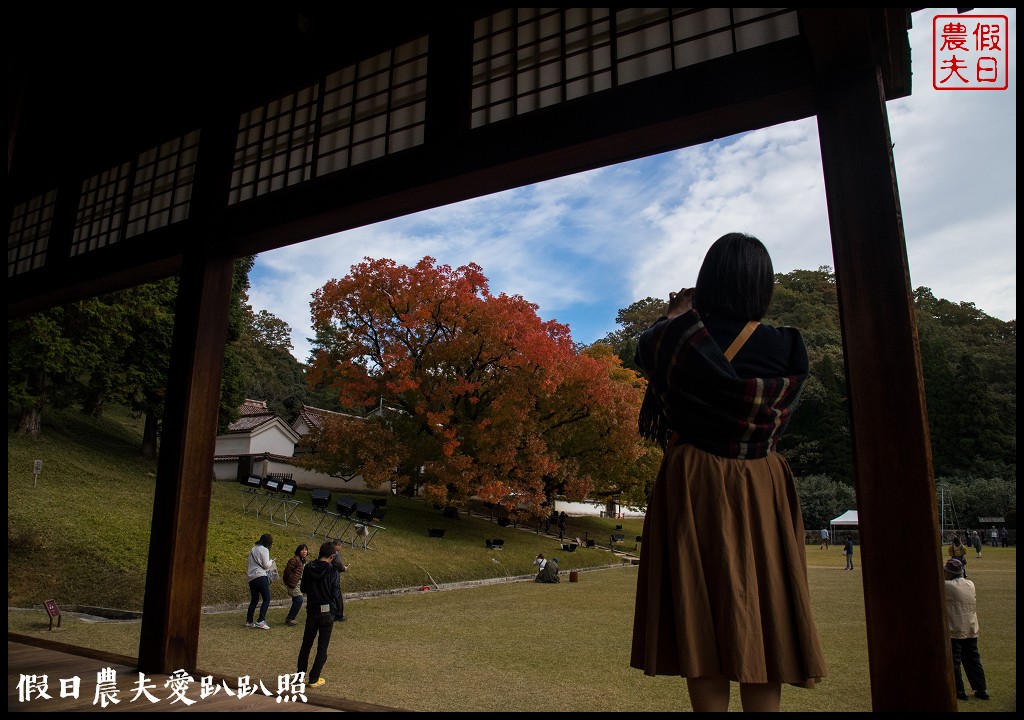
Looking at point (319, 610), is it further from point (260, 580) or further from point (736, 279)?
point (736, 279)

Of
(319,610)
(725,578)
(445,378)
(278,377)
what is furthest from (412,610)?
(278,377)

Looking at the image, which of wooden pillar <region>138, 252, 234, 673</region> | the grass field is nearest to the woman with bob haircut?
wooden pillar <region>138, 252, 234, 673</region>

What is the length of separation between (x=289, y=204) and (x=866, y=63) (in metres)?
3.01

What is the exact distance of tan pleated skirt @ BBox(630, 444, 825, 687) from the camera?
1561 millimetres

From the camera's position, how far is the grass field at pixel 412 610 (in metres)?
5.24

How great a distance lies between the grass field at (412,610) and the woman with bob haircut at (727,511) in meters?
3.10

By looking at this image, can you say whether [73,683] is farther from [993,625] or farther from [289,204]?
[993,625]

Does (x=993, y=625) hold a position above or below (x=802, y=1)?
below

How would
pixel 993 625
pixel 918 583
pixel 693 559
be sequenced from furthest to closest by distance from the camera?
pixel 993 625
pixel 918 583
pixel 693 559

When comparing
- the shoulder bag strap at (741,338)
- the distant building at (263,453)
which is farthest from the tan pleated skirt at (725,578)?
the distant building at (263,453)

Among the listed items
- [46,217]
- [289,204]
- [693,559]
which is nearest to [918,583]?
[693,559]

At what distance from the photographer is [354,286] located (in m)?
16.8

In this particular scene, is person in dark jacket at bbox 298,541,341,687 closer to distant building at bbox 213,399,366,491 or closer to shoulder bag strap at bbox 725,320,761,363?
shoulder bag strap at bbox 725,320,761,363

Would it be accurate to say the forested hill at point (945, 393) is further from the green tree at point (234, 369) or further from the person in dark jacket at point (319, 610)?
the person in dark jacket at point (319, 610)
